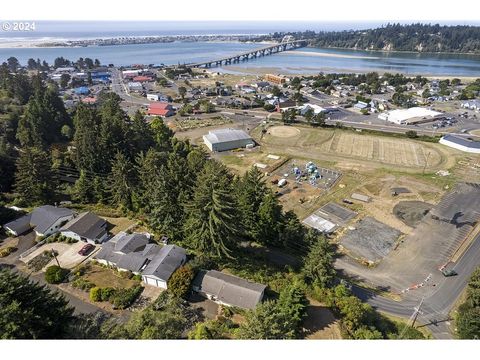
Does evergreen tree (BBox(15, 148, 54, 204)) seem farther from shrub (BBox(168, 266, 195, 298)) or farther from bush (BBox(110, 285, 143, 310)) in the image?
shrub (BBox(168, 266, 195, 298))

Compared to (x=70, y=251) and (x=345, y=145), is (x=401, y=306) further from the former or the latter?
(x=345, y=145)

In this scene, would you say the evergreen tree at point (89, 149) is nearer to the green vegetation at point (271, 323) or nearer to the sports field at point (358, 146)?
the sports field at point (358, 146)

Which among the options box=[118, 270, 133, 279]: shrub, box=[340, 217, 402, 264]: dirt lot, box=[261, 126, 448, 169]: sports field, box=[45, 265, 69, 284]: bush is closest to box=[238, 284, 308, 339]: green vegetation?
box=[118, 270, 133, 279]: shrub

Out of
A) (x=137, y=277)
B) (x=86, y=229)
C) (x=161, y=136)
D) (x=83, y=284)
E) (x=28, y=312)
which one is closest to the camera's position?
(x=28, y=312)

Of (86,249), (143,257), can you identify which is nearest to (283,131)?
(143,257)

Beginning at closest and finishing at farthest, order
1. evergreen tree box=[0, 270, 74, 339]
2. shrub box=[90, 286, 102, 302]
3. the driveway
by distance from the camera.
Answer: evergreen tree box=[0, 270, 74, 339] → shrub box=[90, 286, 102, 302] → the driveway

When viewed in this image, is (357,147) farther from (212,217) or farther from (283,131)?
(212,217)

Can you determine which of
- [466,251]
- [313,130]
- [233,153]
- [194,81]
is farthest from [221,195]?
[194,81]

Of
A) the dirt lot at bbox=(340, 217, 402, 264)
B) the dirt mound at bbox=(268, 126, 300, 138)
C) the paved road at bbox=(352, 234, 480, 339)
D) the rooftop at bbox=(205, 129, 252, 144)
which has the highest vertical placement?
the rooftop at bbox=(205, 129, 252, 144)

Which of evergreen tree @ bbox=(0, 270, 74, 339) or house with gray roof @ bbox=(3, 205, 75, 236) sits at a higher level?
evergreen tree @ bbox=(0, 270, 74, 339)
